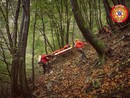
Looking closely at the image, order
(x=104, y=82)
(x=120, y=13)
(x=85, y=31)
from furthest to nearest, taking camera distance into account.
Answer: (x=120, y=13) → (x=85, y=31) → (x=104, y=82)

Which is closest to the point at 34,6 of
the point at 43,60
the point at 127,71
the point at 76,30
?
the point at 43,60

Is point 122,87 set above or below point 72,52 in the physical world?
below

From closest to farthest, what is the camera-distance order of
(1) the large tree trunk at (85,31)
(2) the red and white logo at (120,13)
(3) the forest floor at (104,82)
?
(3) the forest floor at (104,82)
(1) the large tree trunk at (85,31)
(2) the red and white logo at (120,13)

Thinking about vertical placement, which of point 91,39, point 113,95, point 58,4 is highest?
point 58,4

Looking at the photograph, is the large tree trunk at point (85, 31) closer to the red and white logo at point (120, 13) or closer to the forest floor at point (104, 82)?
the forest floor at point (104, 82)

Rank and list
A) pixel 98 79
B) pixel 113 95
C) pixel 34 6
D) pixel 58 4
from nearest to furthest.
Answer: pixel 113 95 → pixel 98 79 → pixel 34 6 → pixel 58 4

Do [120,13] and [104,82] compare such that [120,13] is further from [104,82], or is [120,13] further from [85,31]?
[104,82]

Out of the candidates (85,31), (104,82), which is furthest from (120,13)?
(104,82)

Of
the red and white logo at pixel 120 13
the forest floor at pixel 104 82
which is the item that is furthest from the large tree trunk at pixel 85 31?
the red and white logo at pixel 120 13

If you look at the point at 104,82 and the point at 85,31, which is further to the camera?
the point at 85,31

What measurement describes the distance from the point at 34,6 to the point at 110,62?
7539 millimetres

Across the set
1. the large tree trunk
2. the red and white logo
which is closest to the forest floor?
the large tree trunk

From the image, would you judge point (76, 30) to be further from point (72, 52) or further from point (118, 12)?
point (118, 12)

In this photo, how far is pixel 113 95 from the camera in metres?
7.43
